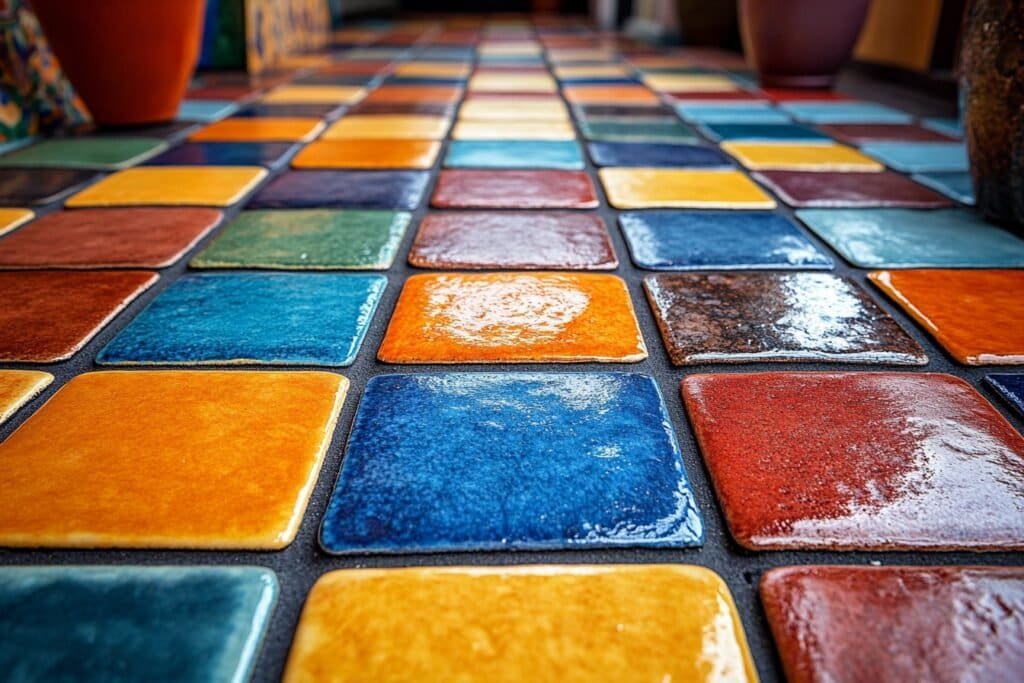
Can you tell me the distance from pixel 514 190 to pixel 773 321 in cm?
63

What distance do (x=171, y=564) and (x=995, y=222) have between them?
1.28 m

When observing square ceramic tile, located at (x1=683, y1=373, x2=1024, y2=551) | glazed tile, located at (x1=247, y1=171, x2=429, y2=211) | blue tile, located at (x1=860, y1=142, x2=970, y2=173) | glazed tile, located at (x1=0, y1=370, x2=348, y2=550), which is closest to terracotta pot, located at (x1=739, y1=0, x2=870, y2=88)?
blue tile, located at (x1=860, y1=142, x2=970, y2=173)

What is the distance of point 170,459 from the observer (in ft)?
1.90

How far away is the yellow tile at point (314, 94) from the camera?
7.32 feet

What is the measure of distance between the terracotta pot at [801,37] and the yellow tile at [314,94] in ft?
4.63

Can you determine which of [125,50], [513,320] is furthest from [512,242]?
[125,50]

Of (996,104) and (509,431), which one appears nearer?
(509,431)

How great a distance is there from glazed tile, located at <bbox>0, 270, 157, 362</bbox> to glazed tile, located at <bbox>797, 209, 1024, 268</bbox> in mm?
999

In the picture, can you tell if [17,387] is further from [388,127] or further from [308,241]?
[388,127]

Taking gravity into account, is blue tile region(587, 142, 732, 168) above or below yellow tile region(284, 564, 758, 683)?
above

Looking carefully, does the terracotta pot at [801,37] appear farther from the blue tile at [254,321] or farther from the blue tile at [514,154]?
the blue tile at [254,321]

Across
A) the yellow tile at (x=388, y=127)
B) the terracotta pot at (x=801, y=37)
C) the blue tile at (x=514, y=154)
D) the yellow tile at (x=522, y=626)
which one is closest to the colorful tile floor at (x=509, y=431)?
the yellow tile at (x=522, y=626)

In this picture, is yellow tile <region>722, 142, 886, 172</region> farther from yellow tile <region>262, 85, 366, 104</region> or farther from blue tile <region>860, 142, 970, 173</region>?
yellow tile <region>262, 85, 366, 104</region>

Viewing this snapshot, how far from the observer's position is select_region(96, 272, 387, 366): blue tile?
741mm
